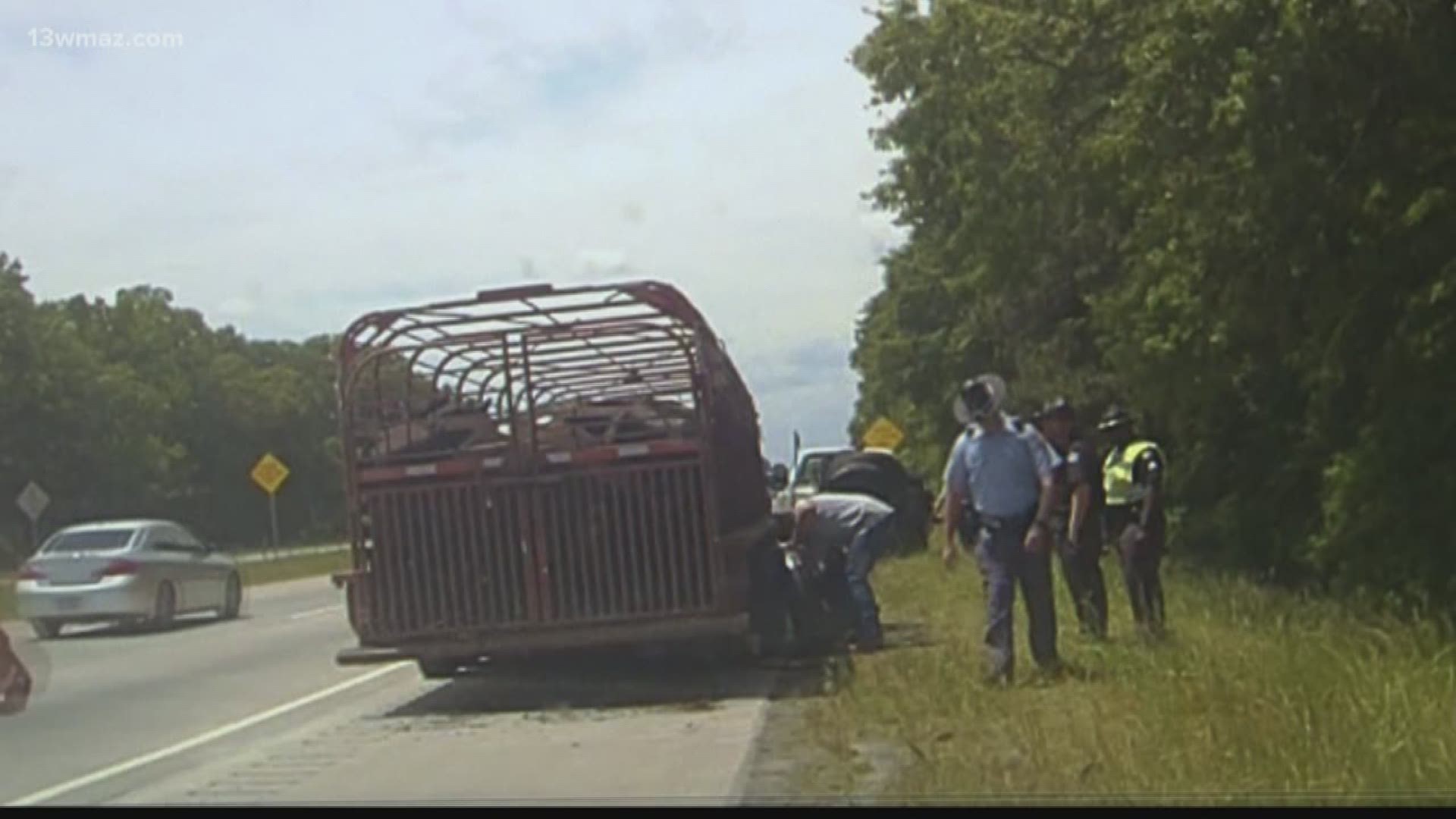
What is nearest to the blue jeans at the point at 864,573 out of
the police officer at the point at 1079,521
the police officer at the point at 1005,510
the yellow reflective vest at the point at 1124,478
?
the police officer at the point at 1079,521

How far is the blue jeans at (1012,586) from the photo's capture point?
13555 millimetres

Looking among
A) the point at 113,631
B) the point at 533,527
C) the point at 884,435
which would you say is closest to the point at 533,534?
the point at 533,527

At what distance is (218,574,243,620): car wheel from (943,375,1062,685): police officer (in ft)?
55.9

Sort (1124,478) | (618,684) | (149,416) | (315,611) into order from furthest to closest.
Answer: (315,611)
(149,416)
(618,684)
(1124,478)

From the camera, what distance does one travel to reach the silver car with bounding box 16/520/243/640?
79.8ft

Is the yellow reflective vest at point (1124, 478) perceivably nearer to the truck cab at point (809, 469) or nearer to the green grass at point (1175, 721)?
the green grass at point (1175, 721)

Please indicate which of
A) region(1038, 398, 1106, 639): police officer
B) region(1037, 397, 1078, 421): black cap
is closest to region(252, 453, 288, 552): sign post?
region(1037, 397, 1078, 421): black cap

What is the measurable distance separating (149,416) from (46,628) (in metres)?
6.03

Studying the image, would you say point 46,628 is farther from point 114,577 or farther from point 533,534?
point 533,534

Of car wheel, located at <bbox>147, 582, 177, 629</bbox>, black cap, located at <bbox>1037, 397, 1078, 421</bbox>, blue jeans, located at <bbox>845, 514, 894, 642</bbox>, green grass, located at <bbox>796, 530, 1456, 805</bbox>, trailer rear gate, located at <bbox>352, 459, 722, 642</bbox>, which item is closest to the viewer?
green grass, located at <bbox>796, 530, 1456, 805</bbox>

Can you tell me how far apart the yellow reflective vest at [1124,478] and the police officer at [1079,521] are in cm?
10

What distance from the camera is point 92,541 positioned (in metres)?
25.4

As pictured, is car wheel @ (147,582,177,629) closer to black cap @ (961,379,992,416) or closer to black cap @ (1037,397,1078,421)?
black cap @ (1037,397,1078,421)

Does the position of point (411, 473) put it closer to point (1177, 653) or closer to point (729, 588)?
point (729, 588)
